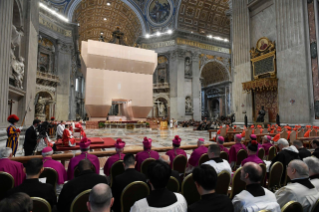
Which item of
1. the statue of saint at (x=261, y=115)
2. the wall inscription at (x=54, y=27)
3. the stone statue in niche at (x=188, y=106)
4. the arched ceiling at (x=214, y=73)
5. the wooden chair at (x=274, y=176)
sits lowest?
the wooden chair at (x=274, y=176)

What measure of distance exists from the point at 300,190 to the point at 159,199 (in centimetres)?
138

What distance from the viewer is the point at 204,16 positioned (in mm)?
27953

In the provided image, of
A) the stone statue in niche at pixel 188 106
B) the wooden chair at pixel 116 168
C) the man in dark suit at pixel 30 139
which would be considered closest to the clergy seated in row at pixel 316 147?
the wooden chair at pixel 116 168

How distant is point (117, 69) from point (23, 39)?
13.6 metres

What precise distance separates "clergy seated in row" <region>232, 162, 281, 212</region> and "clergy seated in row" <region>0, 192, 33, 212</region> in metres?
1.54


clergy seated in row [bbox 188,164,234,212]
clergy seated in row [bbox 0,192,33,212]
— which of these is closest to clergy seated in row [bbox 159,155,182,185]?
clergy seated in row [bbox 188,164,234,212]

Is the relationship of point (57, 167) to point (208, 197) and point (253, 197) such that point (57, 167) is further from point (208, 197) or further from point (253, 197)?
point (253, 197)

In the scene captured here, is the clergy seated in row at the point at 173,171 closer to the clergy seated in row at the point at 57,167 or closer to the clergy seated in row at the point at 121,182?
the clergy seated in row at the point at 121,182

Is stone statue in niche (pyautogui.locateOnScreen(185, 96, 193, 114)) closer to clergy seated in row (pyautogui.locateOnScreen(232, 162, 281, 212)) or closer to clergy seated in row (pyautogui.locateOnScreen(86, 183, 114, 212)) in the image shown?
clergy seated in row (pyautogui.locateOnScreen(232, 162, 281, 212))

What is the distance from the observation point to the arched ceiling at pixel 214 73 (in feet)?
100.0

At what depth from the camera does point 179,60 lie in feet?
87.4

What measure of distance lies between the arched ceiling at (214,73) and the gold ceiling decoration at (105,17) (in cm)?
1259

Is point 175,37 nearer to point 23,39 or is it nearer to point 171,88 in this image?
point 171,88

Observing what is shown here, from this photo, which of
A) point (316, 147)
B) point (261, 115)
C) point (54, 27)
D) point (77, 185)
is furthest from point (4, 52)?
point (54, 27)
